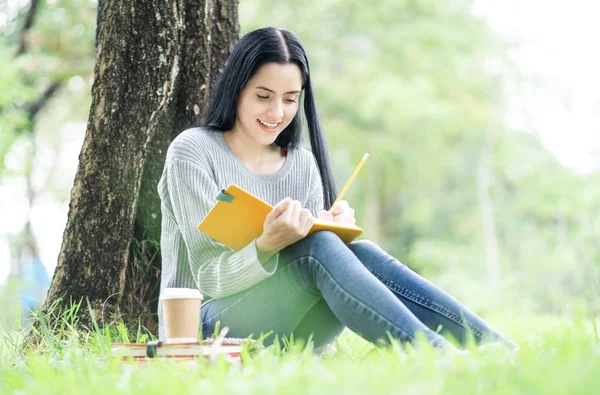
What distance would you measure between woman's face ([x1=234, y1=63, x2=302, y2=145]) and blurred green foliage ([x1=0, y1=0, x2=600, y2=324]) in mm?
7288

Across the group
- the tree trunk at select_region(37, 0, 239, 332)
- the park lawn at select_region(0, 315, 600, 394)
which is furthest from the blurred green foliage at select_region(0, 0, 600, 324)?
the park lawn at select_region(0, 315, 600, 394)

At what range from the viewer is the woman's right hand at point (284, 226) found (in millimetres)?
1894

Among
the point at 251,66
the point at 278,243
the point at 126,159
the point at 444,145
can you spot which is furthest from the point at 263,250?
the point at 444,145

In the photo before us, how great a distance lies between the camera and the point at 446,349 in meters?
1.63

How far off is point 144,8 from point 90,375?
62.1 inches

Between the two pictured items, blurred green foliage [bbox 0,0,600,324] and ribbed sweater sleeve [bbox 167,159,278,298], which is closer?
ribbed sweater sleeve [bbox 167,159,278,298]

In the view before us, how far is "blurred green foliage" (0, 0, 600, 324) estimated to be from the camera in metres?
10.4

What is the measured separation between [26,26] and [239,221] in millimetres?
7692

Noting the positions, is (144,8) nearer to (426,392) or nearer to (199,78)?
(199,78)

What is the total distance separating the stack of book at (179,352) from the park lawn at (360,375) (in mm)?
30

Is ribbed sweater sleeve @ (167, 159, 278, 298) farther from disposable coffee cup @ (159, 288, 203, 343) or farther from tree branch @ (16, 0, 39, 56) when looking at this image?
tree branch @ (16, 0, 39, 56)

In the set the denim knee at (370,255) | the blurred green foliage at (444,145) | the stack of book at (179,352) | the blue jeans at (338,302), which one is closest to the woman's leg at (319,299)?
the blue jeans at (338,302)

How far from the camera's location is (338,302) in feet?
6.10

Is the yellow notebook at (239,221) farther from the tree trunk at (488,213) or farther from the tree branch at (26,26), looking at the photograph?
the tree trunk at (488,213)
